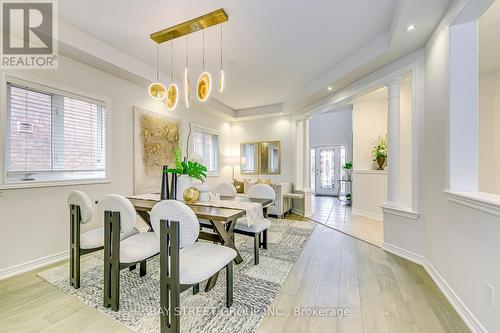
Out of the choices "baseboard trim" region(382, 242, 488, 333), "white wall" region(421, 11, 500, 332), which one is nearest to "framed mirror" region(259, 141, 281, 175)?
"baseboard trim" region(382, 242, 488, 333)

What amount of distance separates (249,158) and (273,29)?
3.88 m

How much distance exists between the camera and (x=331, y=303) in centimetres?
181

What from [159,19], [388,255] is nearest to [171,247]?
[159,19]

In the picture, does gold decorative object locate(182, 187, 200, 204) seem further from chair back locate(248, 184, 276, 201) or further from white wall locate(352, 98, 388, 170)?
white wall locate(352, 98, 388, 170)

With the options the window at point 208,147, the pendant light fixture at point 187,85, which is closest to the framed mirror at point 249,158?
the window at point 208,147

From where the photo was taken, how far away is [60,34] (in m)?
2.31

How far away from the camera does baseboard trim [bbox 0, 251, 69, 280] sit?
2.21m

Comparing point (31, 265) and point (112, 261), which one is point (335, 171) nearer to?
point (112, 261)

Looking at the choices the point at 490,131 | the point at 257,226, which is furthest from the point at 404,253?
the point at 490,131

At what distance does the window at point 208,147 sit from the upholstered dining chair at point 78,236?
3034 millimetres

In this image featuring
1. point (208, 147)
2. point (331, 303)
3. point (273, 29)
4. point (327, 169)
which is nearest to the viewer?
point (331, 303)

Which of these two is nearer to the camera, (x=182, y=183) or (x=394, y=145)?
(x=182, y=183)

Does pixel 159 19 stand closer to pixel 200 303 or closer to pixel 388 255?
pixel 200 303

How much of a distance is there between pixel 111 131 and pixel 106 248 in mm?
2069
